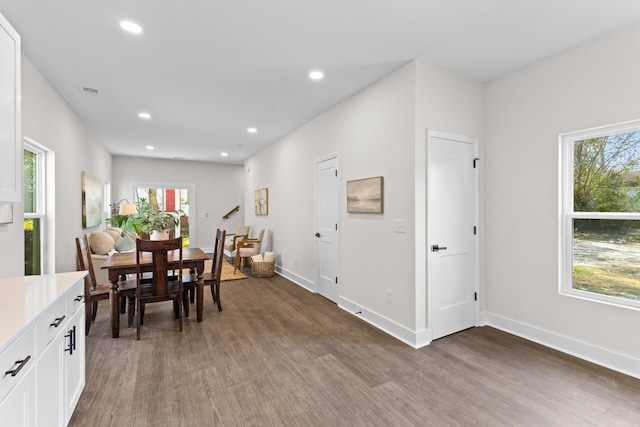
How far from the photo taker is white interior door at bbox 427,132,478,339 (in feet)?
9.53

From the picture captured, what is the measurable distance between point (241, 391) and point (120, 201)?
6975 mm

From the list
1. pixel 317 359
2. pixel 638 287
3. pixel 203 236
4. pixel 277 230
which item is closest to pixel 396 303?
pixel 317 359

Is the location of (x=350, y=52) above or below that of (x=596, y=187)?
above

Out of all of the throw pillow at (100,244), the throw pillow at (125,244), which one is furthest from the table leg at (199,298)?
the throw pillow at (125,244)

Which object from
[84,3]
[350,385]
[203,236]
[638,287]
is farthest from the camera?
[203,236]

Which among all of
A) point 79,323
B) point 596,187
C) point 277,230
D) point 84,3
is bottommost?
point 79,323

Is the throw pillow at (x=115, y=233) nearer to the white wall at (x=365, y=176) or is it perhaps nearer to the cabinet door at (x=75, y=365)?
the white wall at (x=365, y=176)

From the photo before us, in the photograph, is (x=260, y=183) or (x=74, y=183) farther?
(x=260, y=183)

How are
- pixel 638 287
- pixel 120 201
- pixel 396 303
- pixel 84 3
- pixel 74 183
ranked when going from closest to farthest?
pixel 84 3, pixel 638 287, pixel 396 303, pixel 74 183, pixel 120 201

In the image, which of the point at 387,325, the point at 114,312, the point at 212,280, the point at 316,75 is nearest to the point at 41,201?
the point at 114,312

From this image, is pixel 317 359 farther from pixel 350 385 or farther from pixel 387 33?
pixel 387 33

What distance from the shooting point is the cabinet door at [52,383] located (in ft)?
4.34

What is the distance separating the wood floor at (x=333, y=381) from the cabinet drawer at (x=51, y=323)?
2.29 feet

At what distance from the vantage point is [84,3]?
2012 mm
